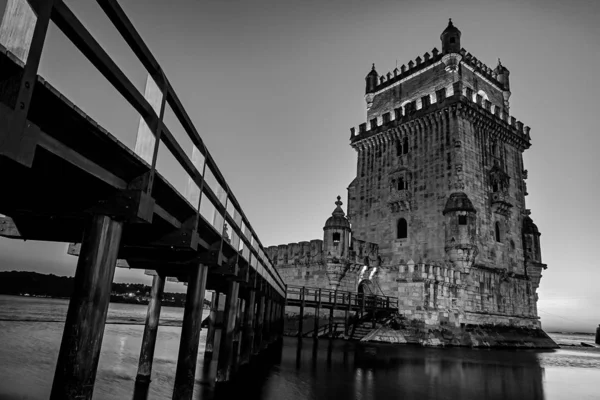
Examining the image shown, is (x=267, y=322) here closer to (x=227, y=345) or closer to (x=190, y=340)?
(x=227, y=345)

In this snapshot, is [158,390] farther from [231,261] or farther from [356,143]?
[356,143]

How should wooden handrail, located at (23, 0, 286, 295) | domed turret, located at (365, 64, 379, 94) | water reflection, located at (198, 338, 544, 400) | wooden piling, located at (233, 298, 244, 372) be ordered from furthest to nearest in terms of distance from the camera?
domed turret, located at (365, 64, 379, 94) → wooden piling, located at (233, 298, 244, 372) → water reflection, located at (198, 338, 544, 400) → wooden handrail, located at (23, 0, 286, 295)

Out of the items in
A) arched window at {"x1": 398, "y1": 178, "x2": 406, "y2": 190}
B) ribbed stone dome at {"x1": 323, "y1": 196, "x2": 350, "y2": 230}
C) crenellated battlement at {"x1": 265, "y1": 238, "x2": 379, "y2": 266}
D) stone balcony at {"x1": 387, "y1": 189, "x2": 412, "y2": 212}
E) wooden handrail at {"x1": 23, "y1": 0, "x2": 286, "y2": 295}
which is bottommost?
wooden handrail at {"x1": 23, "y1": 0, "x2": 286, "y2": 295}

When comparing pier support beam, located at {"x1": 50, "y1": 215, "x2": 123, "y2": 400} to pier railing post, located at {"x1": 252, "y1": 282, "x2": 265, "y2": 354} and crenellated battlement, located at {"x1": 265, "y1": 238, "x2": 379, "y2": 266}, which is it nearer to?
pier railing post, located at {"x1": 252, "y1": 282, "x2": 265, "y2": 354}

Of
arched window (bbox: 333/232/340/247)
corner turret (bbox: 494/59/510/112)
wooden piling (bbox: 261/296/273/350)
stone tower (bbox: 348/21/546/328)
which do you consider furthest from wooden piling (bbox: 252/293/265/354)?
corner turret (bbox: 494/59/510/112)

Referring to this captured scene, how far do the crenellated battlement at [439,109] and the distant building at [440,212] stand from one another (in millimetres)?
100

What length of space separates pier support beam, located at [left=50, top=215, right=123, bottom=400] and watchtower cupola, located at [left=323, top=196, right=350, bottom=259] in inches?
1016

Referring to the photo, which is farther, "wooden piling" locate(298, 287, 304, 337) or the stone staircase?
the stone staircase

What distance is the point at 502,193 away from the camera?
32.2 metres

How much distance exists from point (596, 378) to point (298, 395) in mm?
16107

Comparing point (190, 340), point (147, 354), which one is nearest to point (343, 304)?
point (147, 354)

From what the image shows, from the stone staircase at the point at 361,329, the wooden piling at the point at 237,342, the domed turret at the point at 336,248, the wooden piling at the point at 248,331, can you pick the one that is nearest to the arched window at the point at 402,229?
the domed turret at the point at 336,248

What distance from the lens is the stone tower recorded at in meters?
28.7

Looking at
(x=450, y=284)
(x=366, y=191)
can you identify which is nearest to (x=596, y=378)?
(x=450, y=284)
